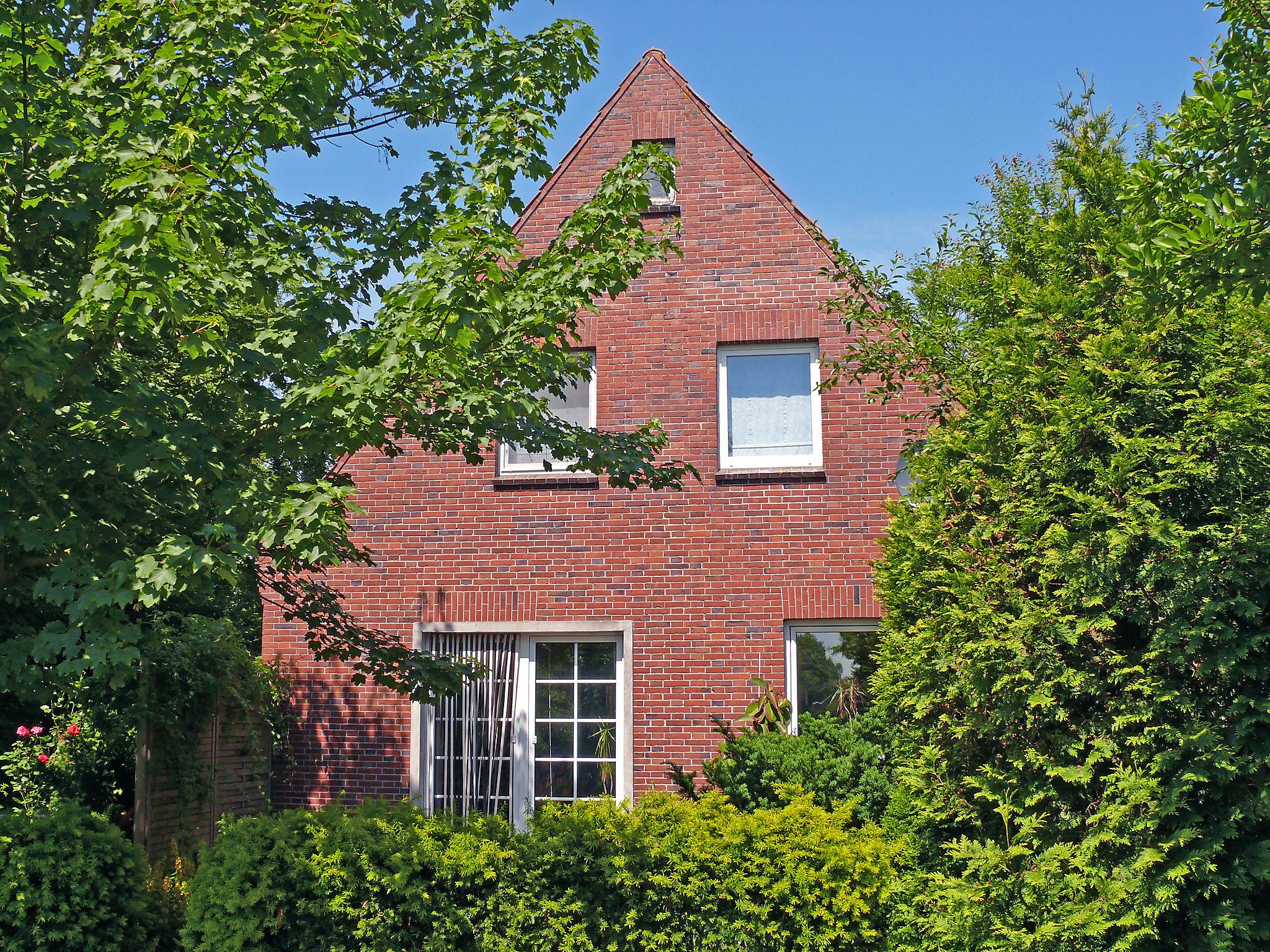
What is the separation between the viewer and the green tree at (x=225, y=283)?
505 cm

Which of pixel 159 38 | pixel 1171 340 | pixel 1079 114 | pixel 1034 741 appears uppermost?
pixel 159 38

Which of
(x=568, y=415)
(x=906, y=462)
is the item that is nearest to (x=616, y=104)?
(x=568, y=415)

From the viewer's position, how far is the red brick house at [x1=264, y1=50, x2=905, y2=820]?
994cm

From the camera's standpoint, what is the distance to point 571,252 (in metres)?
6.91

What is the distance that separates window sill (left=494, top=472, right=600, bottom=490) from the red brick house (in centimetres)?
2

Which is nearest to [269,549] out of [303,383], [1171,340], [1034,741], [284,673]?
[303,383]

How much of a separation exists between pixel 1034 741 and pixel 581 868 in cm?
279

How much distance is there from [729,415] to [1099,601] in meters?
5.89

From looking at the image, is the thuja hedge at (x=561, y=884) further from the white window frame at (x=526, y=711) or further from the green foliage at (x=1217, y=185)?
the green foliage at (x=1217, y=185)

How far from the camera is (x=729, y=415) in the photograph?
34.4ft

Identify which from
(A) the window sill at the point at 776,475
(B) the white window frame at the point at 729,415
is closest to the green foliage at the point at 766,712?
(A) the window sill at the point at 776,475

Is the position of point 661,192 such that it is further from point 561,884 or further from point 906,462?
point 561,884

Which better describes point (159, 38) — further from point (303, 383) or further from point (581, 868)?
point (581, 868)

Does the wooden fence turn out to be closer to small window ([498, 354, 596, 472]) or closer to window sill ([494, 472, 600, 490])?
window sill ([494, 472, 600, 490])
